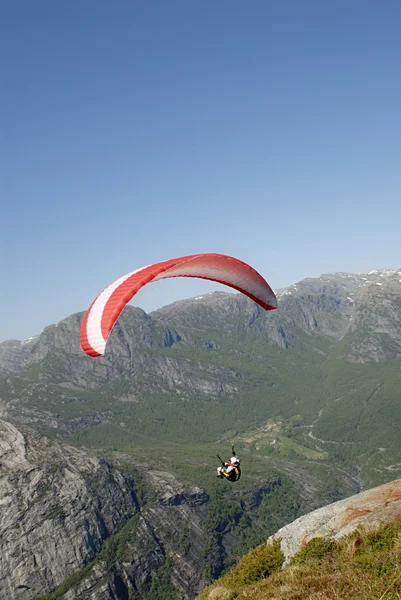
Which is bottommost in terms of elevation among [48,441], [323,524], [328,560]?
[48,441]

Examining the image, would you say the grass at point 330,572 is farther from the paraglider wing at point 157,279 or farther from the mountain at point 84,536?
the mountain at point 84,536

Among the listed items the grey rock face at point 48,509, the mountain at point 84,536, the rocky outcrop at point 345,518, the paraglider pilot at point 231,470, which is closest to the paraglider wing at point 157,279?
the paraglider pilot at point 231,470

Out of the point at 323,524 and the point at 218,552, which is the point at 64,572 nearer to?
the point at 218,552

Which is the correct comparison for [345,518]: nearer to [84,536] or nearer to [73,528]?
[73,528]

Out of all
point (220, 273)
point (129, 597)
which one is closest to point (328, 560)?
point (220, 273)

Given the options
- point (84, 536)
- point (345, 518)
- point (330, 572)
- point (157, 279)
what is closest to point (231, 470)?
point (345, 518)

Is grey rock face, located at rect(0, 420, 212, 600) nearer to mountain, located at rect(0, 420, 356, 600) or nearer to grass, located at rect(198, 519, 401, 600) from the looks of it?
mountain, located at rect(0, 420, 356, 600)
